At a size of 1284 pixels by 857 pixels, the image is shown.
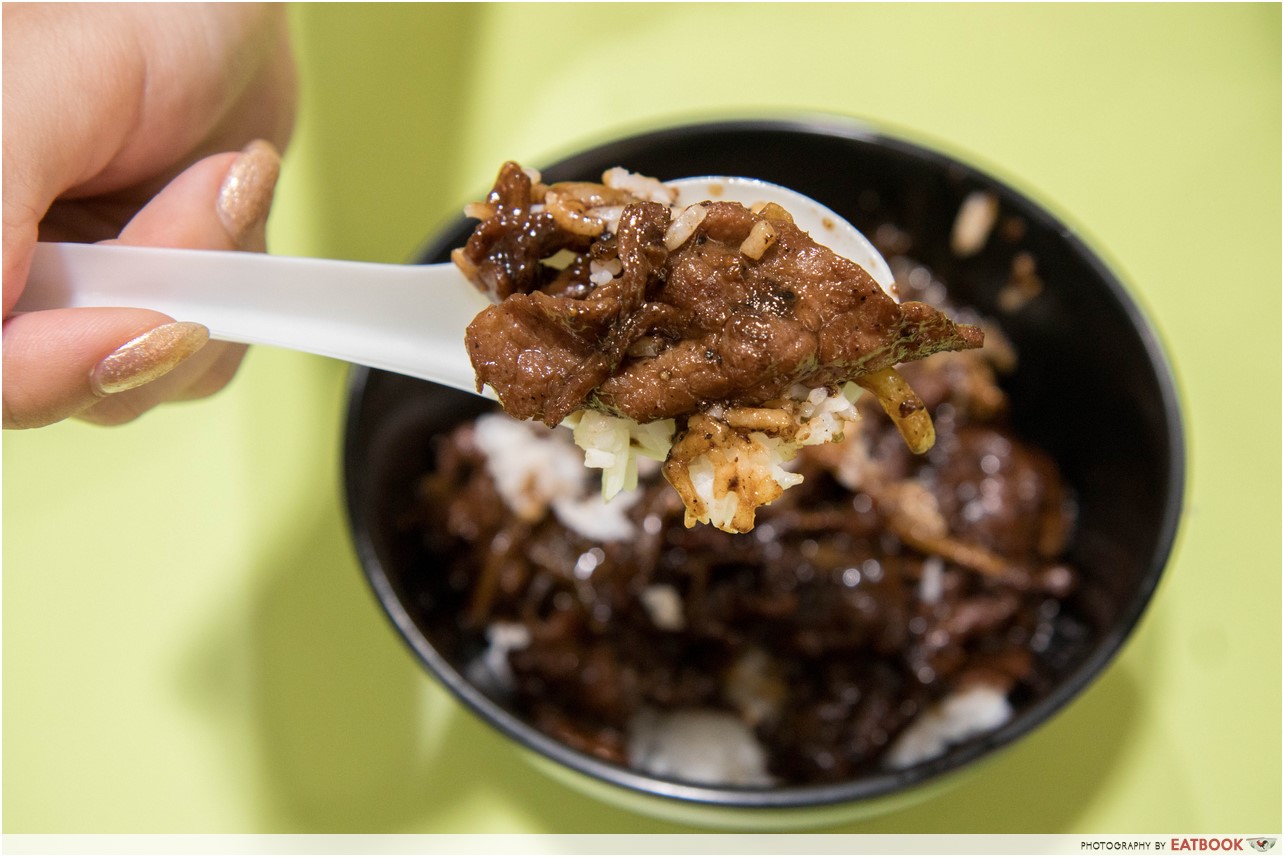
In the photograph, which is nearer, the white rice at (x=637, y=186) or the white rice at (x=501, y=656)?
the white rice at (x=637, y=186)

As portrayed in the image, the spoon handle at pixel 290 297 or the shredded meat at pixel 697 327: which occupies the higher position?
the shredded meat at pixel 697 327

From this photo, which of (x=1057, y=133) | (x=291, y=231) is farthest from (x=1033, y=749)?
(x=291, y=231)

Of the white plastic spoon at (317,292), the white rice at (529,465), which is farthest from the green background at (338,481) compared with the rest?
the white plastic spoon at (317,292)

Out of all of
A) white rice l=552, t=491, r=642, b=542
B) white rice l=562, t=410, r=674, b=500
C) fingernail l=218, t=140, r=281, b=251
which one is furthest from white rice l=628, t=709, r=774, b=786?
fingernail l=218, t=140, r=281, b=251

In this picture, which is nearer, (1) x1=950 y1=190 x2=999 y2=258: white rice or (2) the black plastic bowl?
(2) the black plastic bowl

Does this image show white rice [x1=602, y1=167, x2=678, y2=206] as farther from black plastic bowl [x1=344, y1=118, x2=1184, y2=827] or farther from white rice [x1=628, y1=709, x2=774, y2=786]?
white rice [x1=628, y1=709, x2=774, y2=786]

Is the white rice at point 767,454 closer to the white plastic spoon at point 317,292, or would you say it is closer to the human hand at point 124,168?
the white plastic spoon at point 317,292

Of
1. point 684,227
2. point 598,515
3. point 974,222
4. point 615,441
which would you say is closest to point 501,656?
point 598,515

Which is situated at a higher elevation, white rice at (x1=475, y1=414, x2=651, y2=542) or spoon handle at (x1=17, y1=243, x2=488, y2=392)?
spoon handle at (x1=17, y1=243, x2=488, y2=392)

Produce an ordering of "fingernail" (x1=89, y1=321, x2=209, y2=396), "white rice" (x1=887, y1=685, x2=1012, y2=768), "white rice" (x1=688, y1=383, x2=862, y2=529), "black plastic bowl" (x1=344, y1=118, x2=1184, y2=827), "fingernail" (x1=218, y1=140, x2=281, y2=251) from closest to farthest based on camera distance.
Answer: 1. "white rice" (x1=688, y1=383, x2=862, y2=529)
2. "fingernail" (x1=89, y1=321, x2=209, y2=396)
3. "black plastic bowl" (x1=344, y1=118, x2=1184, y2=827)
4. "fingernail" (x1=218, y1=140, x2=281, y2=251)
5. "white rice" (x1=887, y1=685, x2=1012, y2=768)
